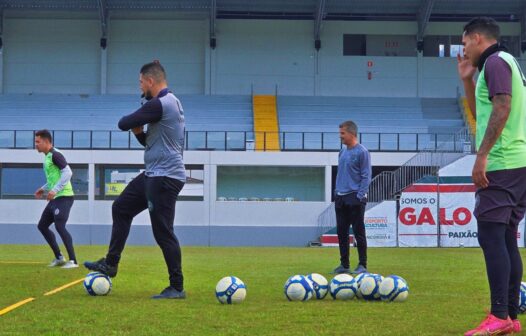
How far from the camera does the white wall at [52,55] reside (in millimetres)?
41500

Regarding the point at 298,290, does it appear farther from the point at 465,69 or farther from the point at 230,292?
the point at 465,69

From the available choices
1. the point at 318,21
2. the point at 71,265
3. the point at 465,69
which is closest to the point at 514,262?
the point at 465,69

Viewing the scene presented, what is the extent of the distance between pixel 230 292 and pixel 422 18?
114 ft

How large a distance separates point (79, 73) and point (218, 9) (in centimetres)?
720

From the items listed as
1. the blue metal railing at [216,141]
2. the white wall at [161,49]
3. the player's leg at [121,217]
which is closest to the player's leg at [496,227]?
the player's leg at [121,217]

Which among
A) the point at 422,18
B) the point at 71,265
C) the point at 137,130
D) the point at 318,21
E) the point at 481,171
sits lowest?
the point at 71,265

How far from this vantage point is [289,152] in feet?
118

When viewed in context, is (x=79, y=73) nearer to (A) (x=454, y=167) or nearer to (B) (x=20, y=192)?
(B) (x=20, y=192)

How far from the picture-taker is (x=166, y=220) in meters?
8.45

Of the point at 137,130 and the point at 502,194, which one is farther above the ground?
the point at 137,130

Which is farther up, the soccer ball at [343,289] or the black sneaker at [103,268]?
the black sneaker at [103,268]

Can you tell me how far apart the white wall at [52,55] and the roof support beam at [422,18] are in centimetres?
1496

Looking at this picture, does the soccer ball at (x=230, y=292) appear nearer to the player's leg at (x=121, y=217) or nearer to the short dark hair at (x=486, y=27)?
the player's leg at (x=121, y=217)

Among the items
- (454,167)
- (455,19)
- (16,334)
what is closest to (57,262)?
(16,334)
